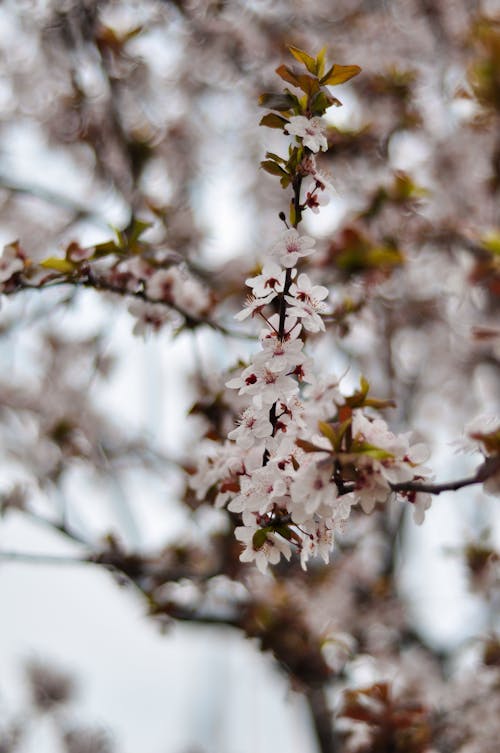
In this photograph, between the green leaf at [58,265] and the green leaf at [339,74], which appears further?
the green leaf at [58,265]

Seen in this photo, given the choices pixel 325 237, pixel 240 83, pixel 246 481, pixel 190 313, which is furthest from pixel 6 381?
pixel 246 481

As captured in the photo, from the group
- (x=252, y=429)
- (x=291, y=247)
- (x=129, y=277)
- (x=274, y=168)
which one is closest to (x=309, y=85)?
(x=274, y=168)

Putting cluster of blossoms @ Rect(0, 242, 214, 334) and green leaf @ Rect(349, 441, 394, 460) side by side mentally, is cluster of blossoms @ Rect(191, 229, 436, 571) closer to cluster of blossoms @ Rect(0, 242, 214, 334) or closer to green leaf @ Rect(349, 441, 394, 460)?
green leaf @ Rect(349, 441, 394, 460)

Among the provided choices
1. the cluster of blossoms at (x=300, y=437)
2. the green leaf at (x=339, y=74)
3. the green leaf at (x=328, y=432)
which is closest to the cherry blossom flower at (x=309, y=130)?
the cluster of blossoms at (x=300, y=437)

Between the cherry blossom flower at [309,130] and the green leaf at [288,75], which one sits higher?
the green leaf at [288,75]

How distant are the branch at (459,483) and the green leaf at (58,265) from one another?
81 cm

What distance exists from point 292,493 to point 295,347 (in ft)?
0.68

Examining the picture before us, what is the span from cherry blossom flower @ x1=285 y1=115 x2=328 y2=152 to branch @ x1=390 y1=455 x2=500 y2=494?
1.55 ft

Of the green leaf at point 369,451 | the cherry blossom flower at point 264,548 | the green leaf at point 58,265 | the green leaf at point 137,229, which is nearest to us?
the green leaf at point 369,451

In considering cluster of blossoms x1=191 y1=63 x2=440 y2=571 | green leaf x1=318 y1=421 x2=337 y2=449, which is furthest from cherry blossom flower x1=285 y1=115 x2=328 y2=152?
green leaf x1=318 y1=421 x2=337 y2=449

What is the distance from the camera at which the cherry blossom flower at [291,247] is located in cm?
99

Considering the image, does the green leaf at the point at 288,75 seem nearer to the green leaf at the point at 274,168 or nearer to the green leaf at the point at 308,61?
the green leaf at the point at 308,61

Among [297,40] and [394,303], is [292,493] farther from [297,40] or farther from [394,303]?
[297,40]

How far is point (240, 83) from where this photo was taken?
3385 millimetres
